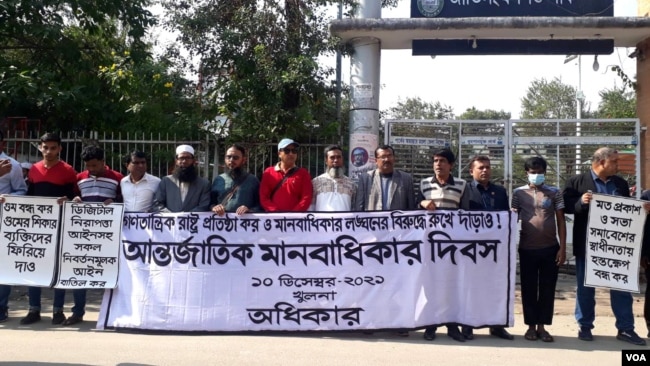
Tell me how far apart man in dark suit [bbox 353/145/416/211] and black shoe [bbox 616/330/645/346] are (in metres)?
2.24

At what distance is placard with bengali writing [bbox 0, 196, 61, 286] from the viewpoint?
240 inches

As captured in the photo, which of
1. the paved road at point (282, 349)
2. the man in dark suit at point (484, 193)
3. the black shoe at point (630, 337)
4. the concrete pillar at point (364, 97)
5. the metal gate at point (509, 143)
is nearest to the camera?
the paved road at point (282, 349)

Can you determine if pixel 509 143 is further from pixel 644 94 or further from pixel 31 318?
pixel 31 318

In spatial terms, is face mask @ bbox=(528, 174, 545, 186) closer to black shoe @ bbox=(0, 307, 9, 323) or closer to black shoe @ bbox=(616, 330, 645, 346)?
black shoe @ bbox=(616, 330, 645, 346)

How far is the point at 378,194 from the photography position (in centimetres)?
597

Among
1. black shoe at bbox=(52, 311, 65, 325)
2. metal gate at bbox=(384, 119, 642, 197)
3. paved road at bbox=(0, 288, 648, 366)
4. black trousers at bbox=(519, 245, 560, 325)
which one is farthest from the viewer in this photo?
metal gate at bbox=(384, 119, 642, 197)

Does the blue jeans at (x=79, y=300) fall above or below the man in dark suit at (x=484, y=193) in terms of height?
below

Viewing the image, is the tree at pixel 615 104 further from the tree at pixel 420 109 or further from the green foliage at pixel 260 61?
the green foliage at pixel 260 61

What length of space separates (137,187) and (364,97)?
406cm

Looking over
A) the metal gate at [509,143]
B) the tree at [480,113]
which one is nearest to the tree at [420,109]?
the tree at [480,113]

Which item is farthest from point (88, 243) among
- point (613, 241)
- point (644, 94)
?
point (644, 94)

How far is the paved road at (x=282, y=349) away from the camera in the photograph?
489 centimetres

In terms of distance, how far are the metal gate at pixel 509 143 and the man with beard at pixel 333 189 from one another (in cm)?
365

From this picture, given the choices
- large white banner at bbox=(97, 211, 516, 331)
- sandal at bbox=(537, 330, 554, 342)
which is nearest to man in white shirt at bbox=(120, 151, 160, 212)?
large white banner at bbox=(97, 211, 516, 331)
